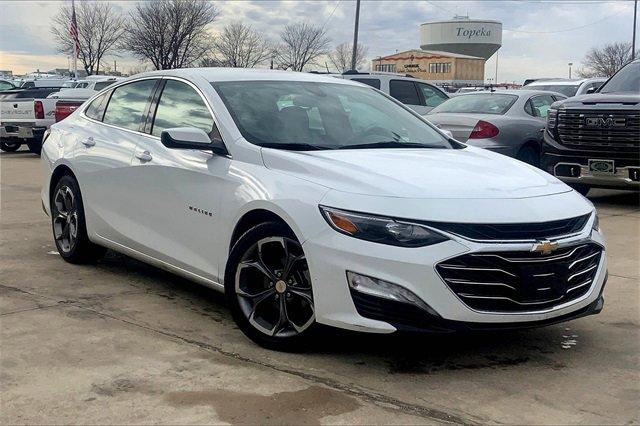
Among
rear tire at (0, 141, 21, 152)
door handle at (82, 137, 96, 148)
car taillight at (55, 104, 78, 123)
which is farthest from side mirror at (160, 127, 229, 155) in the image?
rear tire at (0, 141, 21, 152)

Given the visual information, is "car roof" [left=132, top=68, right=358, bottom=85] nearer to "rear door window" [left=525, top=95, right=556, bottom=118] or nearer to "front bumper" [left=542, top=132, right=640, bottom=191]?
"front bumper" [left=542, top=132, right=640, bottom=191]

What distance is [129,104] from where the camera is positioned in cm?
591

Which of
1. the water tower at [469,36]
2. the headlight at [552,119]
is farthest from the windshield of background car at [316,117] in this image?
the water tower at [469,36]

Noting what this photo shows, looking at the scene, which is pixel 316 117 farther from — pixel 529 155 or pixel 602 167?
pixel 529 155

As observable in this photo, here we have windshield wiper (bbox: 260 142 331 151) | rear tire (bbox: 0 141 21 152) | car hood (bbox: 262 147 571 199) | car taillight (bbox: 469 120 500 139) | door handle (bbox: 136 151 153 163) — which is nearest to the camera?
car hood (bbox: 262 147 571 199)

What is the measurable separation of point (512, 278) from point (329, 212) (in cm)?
94

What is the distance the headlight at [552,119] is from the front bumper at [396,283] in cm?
655

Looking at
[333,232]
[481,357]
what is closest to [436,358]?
[481,357]

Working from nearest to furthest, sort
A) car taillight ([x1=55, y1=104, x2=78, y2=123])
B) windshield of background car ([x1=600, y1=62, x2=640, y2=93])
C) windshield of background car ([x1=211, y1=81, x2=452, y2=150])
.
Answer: windshield of background car ([x1=211, y1=81, x2=452, y2=150])
windshield of background car ([x1=600, y1=62, x2=640, y2=93])
car taillight ([x1=55, y1=104, x2=78, y2=123])

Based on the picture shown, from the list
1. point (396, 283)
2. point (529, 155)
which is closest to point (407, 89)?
point (529, 155)

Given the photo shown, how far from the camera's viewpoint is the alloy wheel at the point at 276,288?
4.09m

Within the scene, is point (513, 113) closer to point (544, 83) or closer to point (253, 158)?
point (544, 83)

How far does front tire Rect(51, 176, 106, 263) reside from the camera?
20.1ft

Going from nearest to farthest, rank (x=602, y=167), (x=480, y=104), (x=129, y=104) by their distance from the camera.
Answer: (x=129, y=104)
(x=602, y=167)
(x=480, y=104)
